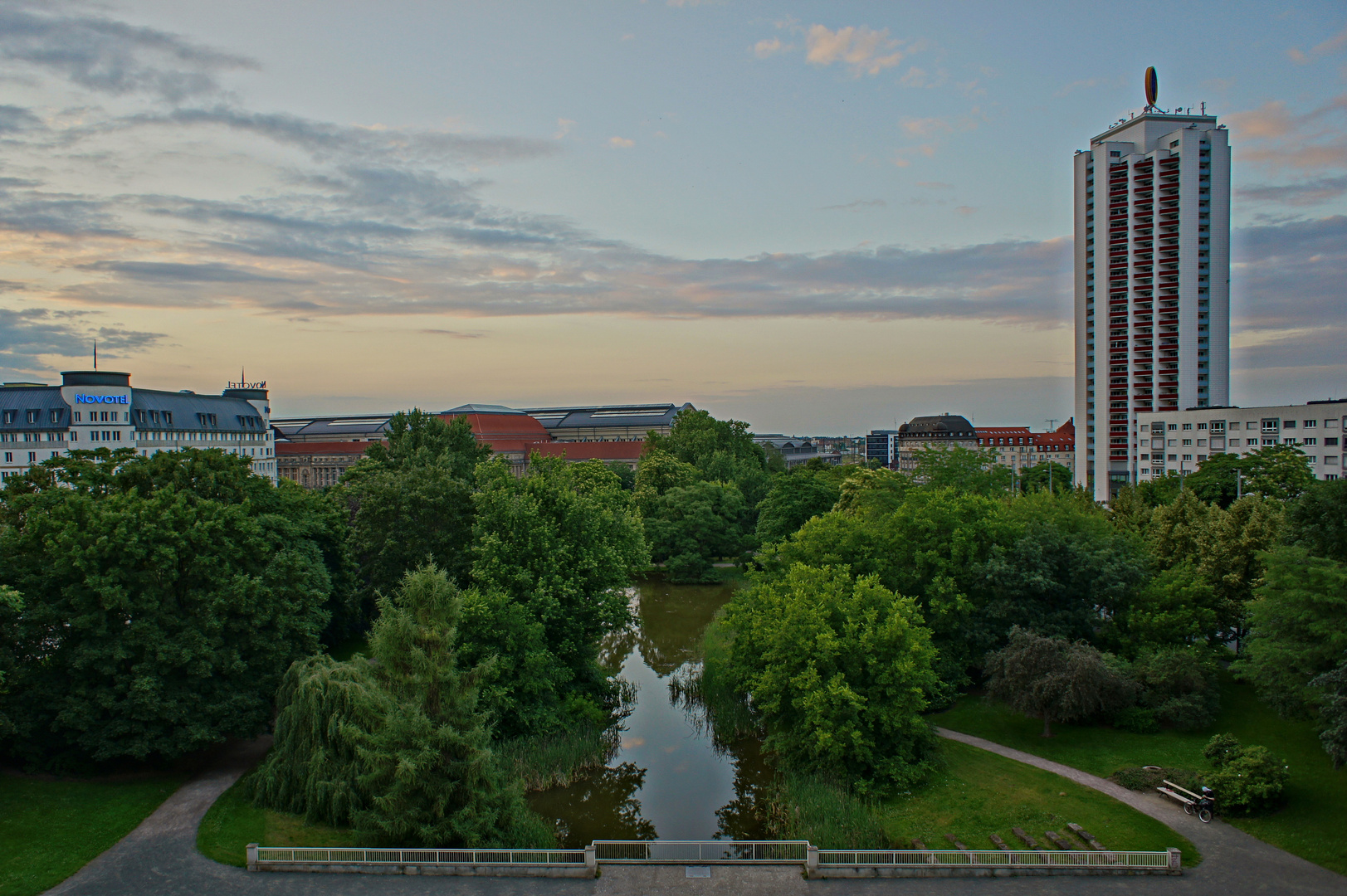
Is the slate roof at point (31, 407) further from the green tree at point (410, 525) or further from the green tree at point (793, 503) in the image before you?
the green tree at point (793, 503)

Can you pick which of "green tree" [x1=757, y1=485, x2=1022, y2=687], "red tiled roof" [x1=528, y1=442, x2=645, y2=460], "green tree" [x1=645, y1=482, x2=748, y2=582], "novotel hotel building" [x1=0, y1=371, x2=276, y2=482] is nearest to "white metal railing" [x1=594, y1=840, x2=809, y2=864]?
"green tree" [x1=757, y1=485, x2=1022, y2=687]

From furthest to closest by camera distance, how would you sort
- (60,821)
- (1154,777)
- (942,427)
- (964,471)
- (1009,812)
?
(942,427)
(964,471)
(1154,777)
(1009,812)
(60,821)

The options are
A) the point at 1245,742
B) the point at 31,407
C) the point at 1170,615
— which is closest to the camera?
the point at 1245,742

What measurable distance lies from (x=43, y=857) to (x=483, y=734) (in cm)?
1002

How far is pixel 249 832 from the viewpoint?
1956 centimetres

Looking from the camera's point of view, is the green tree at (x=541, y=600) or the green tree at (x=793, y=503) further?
the green tree at (x=793, y=503)

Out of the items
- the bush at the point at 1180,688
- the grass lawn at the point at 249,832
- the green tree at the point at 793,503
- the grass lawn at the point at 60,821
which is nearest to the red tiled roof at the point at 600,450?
the green tree at the point at 793,503

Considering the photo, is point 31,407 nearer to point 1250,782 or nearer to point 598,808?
point 598,808

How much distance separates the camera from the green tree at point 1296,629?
20.0 metres

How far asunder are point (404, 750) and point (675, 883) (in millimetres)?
6684

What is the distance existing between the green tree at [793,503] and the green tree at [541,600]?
24.3m

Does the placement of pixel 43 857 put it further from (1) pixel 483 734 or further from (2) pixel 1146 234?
(2) pixel 1146 234

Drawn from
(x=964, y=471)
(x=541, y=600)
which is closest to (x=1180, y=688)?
(x=541, y=600)

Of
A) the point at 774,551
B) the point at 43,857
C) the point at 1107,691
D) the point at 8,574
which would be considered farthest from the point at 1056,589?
the point at 8,574
